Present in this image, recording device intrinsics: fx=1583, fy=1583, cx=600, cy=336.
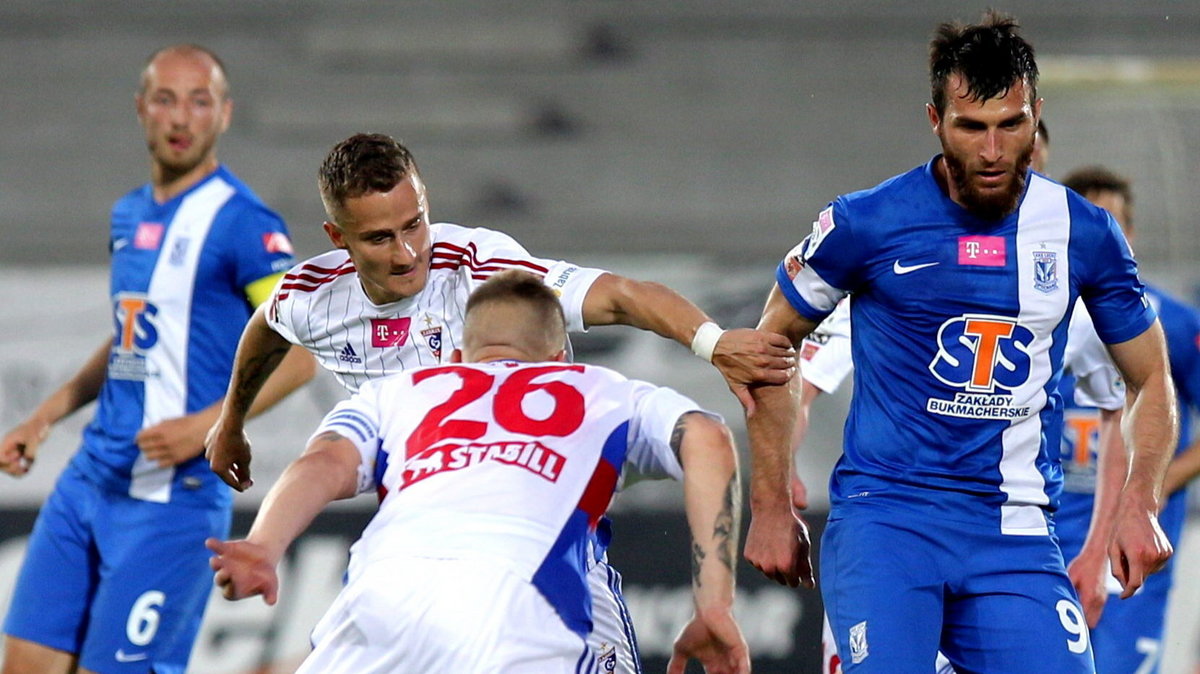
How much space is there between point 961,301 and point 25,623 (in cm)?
355

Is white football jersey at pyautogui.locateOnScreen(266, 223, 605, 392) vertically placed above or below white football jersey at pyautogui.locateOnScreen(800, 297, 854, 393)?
above

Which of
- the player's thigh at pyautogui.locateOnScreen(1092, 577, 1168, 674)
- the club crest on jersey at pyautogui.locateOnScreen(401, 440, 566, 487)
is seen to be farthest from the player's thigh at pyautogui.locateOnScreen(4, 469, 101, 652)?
the player's thigh at pyautogui.locateOnScreen(1092, 577, 1168, 674)

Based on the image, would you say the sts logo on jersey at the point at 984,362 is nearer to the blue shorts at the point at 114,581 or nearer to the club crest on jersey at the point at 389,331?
the club crest on jersey at the point at 389,331

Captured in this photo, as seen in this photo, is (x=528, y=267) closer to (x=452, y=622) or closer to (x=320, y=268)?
(x=320, y=268)

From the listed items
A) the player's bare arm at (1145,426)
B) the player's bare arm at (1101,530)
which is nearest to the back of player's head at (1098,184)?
the player's bare arm at (1101,530)

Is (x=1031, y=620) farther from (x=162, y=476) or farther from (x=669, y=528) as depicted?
(x=669, y=528)

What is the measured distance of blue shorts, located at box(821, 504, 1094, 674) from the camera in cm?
398

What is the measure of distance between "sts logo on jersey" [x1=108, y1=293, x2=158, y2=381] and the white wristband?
2632mm

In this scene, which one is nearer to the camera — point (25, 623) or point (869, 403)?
point (869, 403)

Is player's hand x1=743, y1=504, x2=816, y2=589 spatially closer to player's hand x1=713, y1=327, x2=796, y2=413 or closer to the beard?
player's hand x1=713, y1=327, x2=796, y2=413

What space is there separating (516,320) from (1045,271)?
1.44 m

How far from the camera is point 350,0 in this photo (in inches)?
594

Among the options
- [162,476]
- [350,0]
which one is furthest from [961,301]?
[350,0]

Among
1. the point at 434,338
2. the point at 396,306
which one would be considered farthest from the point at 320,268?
the point at 434,338
